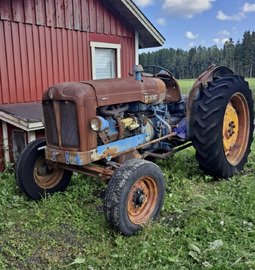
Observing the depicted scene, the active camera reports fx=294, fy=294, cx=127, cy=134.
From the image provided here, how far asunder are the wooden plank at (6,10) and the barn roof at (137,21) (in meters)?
2.34

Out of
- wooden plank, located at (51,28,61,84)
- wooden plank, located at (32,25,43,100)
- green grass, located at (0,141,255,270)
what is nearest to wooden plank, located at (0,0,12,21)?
wooden plank, located at (32,25,43,100)

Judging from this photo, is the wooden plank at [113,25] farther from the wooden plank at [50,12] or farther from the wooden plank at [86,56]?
the wooden plank at [50,12]

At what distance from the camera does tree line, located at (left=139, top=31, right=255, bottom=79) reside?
66.2m

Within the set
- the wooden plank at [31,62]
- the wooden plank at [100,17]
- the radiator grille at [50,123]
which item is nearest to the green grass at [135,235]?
the radiator grille at [50,123]

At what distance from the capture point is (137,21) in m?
7.09

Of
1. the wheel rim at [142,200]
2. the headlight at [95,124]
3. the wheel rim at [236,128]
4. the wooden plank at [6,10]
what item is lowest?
the wheel rim at [142,200]

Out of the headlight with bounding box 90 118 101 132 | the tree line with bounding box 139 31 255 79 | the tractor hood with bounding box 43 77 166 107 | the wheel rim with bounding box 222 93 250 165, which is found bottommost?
the wheel rim with bounding box 222 93 250 165

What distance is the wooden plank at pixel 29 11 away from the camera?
543 cm

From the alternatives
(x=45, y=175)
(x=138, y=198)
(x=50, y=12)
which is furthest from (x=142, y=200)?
(x=50, y=12)

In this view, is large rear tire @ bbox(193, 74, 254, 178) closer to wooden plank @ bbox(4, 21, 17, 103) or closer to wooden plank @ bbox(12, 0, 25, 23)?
wooden plank @ bbox(4, 21, 17, 103)

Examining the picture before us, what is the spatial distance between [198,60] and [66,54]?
75617mm

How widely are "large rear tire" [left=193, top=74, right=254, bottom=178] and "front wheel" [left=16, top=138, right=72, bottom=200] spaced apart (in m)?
1.95

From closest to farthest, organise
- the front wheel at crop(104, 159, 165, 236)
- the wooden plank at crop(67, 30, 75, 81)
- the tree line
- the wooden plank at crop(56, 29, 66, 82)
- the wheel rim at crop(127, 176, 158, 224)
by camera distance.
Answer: the front wheel at crop(104, 159, 165, 236), the wheel rim at crop(127, 176, 158, 224), the wooden plank at crop(56, 29, 66, 82), the wooden plank at crop(67, 30, 75, 81), the tree line

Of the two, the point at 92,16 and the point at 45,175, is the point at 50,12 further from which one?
the point at 45,175
